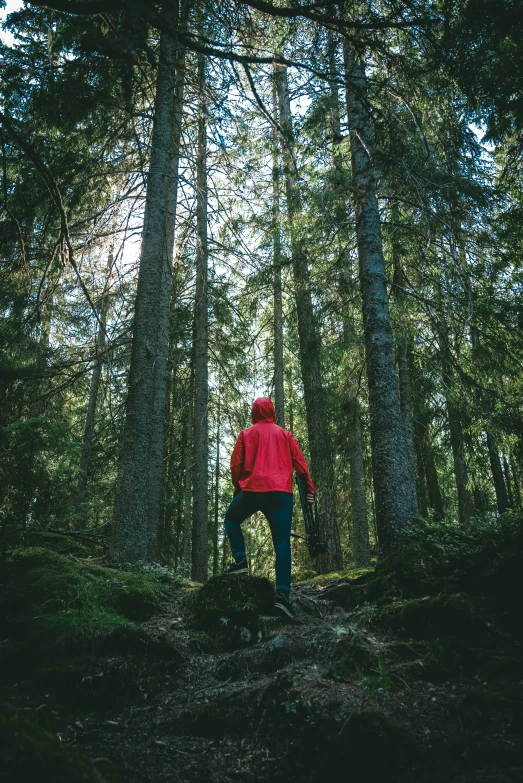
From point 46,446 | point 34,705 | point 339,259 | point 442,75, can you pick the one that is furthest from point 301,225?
point 34,705

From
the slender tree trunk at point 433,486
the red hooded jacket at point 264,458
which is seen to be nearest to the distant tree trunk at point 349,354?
the red hooded jacket at point 264,458

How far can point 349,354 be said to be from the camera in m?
9.78

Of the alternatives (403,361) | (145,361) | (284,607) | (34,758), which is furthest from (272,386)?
(34,758)

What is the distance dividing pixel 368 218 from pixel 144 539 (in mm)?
6094

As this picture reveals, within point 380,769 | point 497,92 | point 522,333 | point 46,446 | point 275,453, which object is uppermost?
point 497,92

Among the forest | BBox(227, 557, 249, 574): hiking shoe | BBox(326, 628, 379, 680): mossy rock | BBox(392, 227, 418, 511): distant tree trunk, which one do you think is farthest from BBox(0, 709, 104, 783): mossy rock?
BBox(392, 227, 418, 511): distant tree trunk

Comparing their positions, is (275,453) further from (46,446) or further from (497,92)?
(497,92)

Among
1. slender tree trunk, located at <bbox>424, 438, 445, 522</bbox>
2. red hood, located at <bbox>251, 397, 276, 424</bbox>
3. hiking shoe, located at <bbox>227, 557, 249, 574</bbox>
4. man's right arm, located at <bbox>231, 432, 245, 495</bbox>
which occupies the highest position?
slender tree trunk, located at <bbox>424, 438, 445, 522</bbox>

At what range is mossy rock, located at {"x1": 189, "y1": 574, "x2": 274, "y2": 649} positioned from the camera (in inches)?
155

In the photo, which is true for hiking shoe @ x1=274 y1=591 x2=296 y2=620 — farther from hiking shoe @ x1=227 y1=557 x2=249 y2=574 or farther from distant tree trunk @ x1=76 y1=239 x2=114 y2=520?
distant tree trunk @ x1=76 y1=239 x2=114 y2=520

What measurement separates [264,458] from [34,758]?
3.83 meters

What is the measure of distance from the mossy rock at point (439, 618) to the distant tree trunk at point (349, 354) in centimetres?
430

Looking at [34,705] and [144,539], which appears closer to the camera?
[34,705]

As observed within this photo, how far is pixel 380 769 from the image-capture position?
196 centimetres
